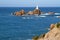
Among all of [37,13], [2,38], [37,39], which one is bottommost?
[37,13]

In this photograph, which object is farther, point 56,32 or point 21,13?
point 21,13

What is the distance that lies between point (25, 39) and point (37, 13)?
281 ft

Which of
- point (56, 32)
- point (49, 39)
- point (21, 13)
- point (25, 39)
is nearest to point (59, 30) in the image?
point (56, 32)

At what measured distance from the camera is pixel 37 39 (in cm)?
2917

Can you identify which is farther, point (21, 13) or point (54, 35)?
point (21, 13)

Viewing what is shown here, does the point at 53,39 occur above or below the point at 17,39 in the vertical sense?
above

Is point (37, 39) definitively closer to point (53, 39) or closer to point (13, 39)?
point (53, 39)

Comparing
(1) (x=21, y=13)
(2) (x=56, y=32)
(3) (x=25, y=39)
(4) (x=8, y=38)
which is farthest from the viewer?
(1) (x=21, y=13)

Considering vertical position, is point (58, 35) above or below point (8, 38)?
above

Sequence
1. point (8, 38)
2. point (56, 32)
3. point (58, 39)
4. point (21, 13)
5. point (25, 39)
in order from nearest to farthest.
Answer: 1. point (58, 39)
2. point (56, 32)
3. point (25, 39)
4. point (8, 38)
5. point (21, 13)

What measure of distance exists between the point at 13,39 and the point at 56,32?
1971cm

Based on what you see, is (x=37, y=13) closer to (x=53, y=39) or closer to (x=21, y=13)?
(x=21, y=13)

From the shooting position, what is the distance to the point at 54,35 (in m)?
27.5

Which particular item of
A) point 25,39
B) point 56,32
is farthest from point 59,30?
point 25,39
